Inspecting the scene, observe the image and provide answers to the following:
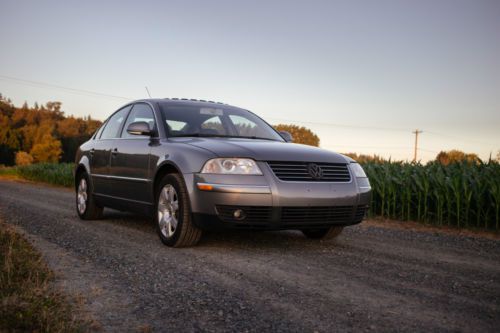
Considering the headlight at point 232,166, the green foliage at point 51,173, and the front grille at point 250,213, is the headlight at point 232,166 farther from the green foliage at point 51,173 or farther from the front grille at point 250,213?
the green foliage at point 51,173

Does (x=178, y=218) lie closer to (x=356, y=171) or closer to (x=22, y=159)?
(x=356, y=171)

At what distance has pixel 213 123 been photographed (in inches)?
251

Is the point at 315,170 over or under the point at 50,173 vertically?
→ over

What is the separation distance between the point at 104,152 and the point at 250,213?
11.2 ft

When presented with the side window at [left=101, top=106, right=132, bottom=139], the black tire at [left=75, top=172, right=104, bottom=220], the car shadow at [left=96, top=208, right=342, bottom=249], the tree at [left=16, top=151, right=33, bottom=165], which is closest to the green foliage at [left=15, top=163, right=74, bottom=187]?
the black tire at [left=75, top=172, right=104, bottom=220]

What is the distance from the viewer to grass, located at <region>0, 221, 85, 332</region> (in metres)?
2.68

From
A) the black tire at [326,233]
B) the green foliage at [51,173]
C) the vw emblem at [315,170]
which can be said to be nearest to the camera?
the vw emblem at [315,170]

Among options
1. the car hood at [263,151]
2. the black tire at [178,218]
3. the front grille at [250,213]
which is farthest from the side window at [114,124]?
the front grille at [250,213]

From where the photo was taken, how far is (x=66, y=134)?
96.8 m

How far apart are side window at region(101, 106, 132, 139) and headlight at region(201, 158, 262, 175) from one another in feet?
9.43

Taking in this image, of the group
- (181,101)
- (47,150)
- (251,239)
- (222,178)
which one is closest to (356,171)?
(251,239)

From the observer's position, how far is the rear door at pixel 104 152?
23.8 ft

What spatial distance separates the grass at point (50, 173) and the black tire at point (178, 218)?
56.3 feet

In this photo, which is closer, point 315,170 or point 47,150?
point 315,170
